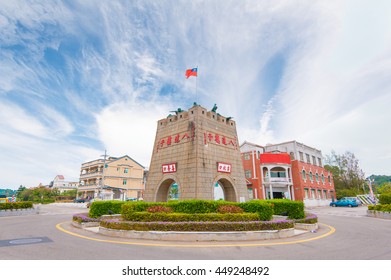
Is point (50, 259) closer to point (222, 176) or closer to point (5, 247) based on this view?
point (5, 247)

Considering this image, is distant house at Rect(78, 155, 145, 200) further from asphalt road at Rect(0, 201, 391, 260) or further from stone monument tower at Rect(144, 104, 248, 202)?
asphalt road at Rect(0, 201, 391, 260)

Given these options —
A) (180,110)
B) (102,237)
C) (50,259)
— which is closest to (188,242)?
(102,237)

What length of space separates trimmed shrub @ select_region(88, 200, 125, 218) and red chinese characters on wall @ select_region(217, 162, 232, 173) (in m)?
7.81

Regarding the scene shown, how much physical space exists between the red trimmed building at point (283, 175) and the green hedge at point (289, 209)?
2161 centimetres

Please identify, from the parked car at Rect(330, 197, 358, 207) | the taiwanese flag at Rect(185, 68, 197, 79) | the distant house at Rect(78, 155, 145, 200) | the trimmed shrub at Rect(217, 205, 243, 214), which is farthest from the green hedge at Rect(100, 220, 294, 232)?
the distant house at Rect(78, 155, 145, 200)

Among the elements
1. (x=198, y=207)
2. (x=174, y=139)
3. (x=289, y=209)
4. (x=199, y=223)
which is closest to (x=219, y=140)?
(x=174, y=139)

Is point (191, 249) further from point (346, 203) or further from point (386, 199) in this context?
point (346, 203)

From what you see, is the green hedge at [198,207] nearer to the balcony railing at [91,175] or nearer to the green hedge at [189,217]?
the green hedge at [189,217]

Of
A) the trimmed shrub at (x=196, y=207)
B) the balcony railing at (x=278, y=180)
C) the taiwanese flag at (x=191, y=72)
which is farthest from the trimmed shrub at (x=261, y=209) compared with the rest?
the balcony railing at (x=278, y=180)

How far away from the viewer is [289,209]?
14.4 metres

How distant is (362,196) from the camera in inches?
1667

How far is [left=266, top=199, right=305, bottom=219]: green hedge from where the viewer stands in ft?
46.1

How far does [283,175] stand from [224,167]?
25.6 m

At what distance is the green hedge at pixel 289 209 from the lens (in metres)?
14.0
